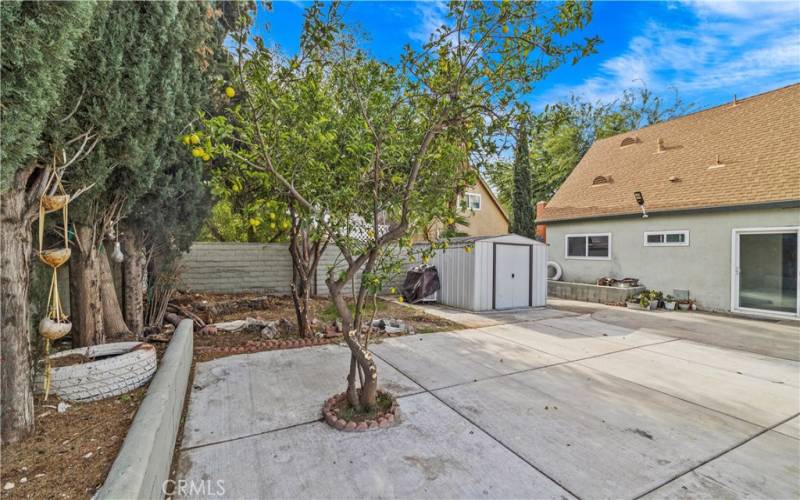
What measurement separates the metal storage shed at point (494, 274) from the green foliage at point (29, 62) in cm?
693

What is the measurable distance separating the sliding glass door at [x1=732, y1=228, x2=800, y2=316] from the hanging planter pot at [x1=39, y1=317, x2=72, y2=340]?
37.1 ft

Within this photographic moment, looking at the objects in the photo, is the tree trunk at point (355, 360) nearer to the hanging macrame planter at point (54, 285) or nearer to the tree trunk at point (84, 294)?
the hanging macrame planter at point (54, 285)

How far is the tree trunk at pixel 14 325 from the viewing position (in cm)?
212

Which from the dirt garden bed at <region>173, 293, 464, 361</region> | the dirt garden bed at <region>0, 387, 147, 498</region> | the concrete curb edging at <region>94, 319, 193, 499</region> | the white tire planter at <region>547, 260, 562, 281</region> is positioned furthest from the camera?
the white tire planter at <region>547, 260, 562, 281</region>

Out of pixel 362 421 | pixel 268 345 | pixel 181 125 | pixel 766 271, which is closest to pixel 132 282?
pixel 268 345

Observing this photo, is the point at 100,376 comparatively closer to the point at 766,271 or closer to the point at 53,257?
the point at 53,257

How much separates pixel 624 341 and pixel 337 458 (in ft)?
16.8

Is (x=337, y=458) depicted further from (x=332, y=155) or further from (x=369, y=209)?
(x=332, y=155)

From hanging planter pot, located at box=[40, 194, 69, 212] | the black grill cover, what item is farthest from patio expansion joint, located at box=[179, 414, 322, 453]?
the black grill cover

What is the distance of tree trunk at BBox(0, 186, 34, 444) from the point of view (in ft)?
6.95

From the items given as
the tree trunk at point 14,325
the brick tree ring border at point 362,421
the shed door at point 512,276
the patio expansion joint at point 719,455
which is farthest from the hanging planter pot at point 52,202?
the shed door at point 512,276

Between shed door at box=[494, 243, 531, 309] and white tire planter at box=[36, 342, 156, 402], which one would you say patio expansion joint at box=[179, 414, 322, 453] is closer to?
white tire planter at box=[36, 342, 156, 402]

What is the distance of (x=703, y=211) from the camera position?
27.8ft

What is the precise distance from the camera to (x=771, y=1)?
670cm
